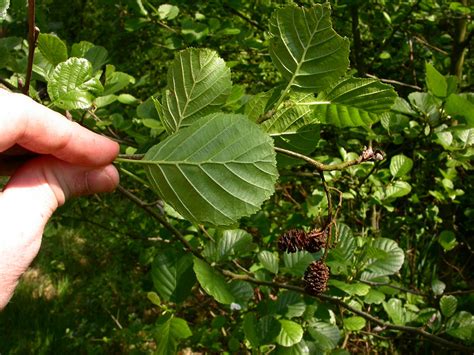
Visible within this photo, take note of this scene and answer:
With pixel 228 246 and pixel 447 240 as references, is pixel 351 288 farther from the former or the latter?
pixel 447 240

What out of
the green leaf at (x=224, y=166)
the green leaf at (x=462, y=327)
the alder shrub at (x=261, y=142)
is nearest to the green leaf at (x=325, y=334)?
the alder shrub at (x=261, y=142)

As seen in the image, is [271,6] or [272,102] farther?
[271,6]

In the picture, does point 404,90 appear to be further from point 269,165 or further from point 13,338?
point 13,338

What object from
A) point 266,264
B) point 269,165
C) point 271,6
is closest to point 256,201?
point 269,165

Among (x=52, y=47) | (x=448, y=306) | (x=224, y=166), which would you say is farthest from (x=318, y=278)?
(x=448, y=306)

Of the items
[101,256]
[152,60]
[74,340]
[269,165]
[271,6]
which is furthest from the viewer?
[101,256]

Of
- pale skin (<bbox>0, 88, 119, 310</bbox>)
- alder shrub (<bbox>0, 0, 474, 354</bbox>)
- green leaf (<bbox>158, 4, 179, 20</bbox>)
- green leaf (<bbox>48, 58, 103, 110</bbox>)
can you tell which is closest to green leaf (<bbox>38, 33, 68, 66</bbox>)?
alder shrub (<bbox>0, 0, 474, 354</bbox>)
